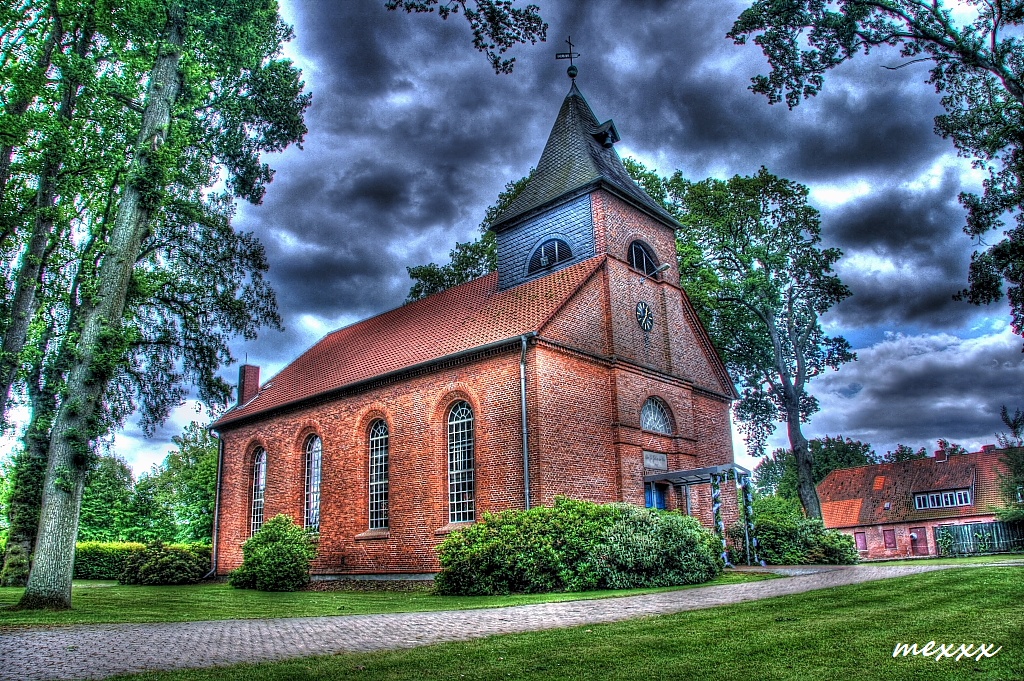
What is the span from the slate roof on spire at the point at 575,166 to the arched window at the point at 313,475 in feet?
30.7

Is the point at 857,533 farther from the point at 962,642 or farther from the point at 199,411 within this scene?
the point at 962,642

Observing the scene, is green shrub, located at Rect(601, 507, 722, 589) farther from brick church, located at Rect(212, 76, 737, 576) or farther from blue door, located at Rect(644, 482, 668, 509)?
blue door, located at Rect(644, 482, 668, 509)

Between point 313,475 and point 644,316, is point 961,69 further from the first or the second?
point 313,475

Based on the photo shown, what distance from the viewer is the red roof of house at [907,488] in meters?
42.6

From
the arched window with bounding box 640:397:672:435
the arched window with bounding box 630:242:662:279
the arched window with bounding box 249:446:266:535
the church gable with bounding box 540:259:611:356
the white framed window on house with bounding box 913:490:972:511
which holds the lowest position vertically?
the white framed window on house with bounding box 913:490:972:511

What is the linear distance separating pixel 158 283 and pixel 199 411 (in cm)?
496

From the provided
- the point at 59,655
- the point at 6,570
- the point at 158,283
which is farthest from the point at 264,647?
the point at 6,570

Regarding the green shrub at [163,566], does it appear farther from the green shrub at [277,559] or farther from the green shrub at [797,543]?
the green shrub at [797,543]

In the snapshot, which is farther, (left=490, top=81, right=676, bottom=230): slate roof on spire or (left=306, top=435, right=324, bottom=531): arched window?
(left=306, top=435, right=324, bottom=531): arched window

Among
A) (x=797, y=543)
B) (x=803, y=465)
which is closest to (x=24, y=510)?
(x=797, y=543)

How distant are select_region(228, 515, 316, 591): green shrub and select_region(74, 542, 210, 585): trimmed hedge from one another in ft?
15.3

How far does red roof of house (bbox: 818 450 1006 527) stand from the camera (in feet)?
140

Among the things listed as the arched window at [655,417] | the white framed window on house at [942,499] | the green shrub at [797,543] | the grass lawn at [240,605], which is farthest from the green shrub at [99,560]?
the white framed window on house at [942,499]

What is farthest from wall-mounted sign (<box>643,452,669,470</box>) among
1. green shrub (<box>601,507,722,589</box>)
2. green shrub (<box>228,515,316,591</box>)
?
Result: green shrub (<box>228,515,316,591</box>)
